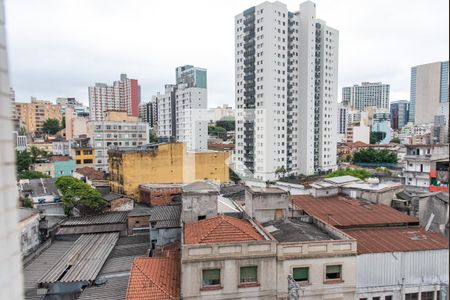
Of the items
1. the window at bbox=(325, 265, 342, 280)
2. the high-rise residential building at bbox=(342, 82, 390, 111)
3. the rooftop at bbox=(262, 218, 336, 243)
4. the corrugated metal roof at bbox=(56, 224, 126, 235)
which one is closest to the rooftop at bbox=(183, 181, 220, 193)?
the rooftop at bbox=(262, 218, 336, 243)

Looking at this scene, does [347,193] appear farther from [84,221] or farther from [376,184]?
[84,221]

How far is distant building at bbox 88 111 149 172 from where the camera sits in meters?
39.4

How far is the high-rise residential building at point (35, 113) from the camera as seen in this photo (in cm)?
6725

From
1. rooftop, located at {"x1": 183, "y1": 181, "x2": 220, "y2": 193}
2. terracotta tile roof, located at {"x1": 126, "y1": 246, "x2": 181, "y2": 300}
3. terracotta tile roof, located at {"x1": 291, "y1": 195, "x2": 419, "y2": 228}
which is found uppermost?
rooftop, located at {"x1": 183, "y1": 181, "x2": 220, "y2": 193}

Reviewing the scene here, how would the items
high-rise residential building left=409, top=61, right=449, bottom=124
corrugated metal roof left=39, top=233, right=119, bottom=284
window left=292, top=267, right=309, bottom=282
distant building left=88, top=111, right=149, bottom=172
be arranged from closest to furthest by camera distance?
window left=292, top=267, right=309, bottom=282 < corrugated metal roof left=39, top=233, right=119, bottom=284 < distant building left=88, top=111, right=149, bottom=172 < high-rise residential building left=409, top=61, right=449, bottom=124

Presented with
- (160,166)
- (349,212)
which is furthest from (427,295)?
(160,166)

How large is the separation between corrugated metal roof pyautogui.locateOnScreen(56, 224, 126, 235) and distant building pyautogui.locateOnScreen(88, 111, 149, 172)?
2004 centimetres

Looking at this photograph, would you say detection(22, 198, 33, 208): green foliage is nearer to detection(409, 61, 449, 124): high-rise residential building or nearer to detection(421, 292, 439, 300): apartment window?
detection(421, 292, 439, 300): apartment window

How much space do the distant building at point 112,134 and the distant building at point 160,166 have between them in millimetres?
13746

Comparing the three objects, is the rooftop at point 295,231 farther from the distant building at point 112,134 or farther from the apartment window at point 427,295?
the distant building at point 112,134

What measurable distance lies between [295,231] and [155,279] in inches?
202

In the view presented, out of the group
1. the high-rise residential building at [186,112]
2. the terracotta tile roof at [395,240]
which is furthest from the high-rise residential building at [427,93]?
the terracotta tile roof at [395,240]

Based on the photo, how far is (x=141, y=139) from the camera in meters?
43.0

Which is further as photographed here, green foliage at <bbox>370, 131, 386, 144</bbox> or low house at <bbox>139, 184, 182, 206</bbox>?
green foliage at <bbox>370, 131, 386, 144</bbox>
